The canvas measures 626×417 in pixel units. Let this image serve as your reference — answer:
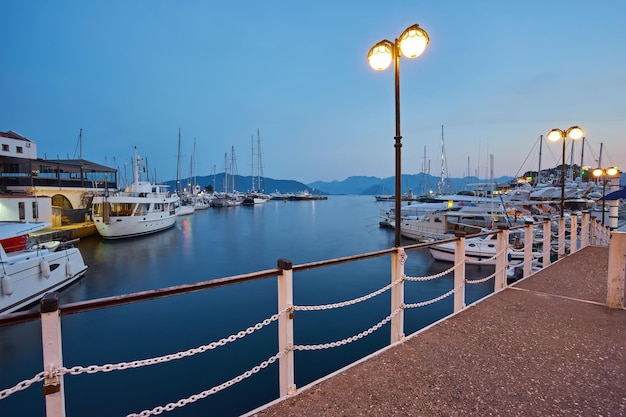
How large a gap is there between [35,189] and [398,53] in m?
37.9

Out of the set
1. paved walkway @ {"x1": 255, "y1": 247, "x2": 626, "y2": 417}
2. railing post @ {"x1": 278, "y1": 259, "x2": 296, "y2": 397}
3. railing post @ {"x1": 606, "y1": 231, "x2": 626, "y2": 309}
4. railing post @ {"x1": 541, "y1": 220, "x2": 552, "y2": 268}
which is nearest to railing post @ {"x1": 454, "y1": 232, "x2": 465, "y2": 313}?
paved walkway @ {"x1": 255, "y1": 247, "x2": 626, "y2": 417}

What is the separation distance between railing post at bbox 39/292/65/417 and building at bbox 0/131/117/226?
3033cm

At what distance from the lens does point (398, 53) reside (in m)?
4.84

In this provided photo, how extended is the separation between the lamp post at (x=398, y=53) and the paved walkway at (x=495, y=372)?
5.25 feet

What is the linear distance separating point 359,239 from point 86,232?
28725 mm

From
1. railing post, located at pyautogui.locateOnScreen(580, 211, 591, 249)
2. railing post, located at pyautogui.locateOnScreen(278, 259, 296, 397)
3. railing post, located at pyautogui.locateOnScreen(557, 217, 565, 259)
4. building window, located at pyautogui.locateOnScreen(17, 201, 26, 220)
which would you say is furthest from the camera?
building window, located at pyautogui.locateOnScreen(17, 201, 26, 220)

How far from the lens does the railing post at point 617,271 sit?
4.76 m

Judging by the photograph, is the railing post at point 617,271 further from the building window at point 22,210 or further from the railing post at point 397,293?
the building window at point 22,210

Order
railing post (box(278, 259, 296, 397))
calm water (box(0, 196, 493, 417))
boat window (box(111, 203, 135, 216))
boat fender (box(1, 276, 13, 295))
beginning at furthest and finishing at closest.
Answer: boat window (box(111, 203, 135, 216)) → boat fender (box(1, 276, 13, 295)) → calm water (box(0, 196, 493, 417)) → railing post (box(278, 259, 296, 397))

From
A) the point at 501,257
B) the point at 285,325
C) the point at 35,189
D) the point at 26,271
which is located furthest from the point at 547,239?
the point at 35,189

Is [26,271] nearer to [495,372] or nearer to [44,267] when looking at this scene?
[44,267]

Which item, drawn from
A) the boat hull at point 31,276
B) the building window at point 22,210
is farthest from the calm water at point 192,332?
the building window at point 22,210

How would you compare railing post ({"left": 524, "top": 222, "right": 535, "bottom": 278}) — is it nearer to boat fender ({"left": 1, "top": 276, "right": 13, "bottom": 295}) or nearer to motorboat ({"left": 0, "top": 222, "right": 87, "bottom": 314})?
motorboat ({"left": 0, "top": 222, "right": 87, "bottom": 314})

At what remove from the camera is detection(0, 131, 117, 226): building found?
25.8 m
